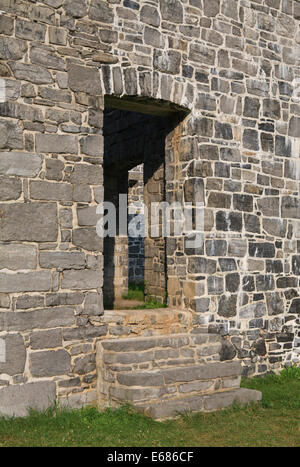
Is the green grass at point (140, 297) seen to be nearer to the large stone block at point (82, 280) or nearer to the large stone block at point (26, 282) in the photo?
the large stone block at point (82, 280)

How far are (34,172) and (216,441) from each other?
3.10 meters

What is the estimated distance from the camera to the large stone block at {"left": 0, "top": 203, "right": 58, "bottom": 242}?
5188mm

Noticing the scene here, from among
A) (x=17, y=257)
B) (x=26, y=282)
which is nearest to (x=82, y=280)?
(x=26, y=282)

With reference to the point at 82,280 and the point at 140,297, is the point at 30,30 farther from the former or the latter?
the point at 140,297

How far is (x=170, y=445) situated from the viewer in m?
4.45

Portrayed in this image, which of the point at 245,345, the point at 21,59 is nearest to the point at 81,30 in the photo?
the point at 21,59

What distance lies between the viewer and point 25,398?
5094 millimetres

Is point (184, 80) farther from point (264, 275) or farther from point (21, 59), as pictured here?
point (264, 275)

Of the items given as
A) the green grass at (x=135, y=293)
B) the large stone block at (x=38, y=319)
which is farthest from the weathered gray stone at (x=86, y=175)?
the green grass at (x=135, y=293)

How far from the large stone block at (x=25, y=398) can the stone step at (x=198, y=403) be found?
0.89 meters

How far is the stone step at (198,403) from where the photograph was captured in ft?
16.8

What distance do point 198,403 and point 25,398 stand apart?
1724 mm

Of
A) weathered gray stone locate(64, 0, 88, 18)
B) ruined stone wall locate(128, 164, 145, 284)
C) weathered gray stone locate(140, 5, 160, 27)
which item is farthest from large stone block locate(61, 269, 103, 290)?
ruined stone wall locate(128, 164, 145, 284)

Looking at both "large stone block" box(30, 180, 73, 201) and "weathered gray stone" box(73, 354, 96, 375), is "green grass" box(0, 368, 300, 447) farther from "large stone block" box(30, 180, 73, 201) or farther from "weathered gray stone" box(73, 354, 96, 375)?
"large stone block" box(30, 180, 73, 201)
